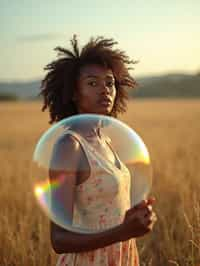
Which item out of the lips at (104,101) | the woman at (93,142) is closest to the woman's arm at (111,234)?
the woman at (93,142)

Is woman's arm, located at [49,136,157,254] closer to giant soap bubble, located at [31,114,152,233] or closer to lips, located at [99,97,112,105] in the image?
giant soap bubble, located at [31,114,152,233]

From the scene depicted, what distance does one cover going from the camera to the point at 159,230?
500 cm

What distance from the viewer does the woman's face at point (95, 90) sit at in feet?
7.32

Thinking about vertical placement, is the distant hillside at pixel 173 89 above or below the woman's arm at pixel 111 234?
below

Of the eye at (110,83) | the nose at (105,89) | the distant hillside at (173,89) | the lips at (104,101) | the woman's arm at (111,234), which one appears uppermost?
the eye at (110,83)

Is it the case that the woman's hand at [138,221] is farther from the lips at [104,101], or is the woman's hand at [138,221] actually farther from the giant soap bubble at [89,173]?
the lips at [104,101]

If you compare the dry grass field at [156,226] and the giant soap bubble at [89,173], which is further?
the dry grass field at [156,226]

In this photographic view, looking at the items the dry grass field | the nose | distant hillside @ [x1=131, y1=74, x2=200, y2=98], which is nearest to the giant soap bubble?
the nose

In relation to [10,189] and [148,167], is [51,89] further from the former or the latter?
[10,189]

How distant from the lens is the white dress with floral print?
2059 millimetres

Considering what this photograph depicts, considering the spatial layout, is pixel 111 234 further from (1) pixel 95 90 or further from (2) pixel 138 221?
(1) pixel 95 90

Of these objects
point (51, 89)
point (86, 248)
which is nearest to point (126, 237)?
point (86, 248)

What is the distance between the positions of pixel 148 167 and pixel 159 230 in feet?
9.06

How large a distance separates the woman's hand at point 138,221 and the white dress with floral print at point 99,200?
0.19m
